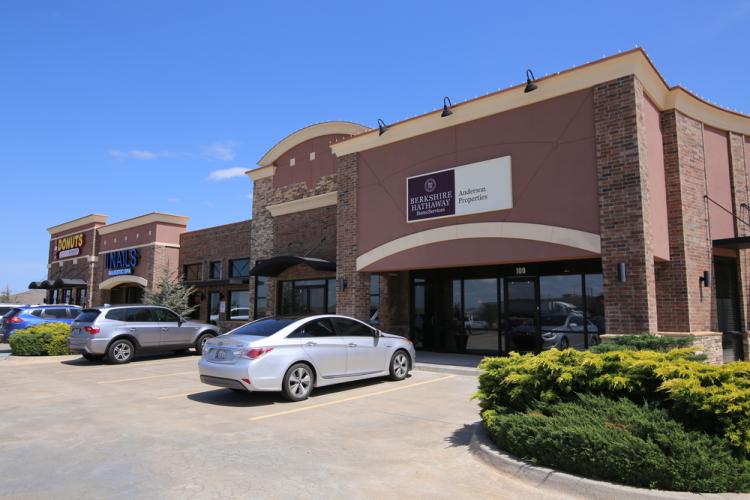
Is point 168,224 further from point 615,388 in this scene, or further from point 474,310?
point 615,388

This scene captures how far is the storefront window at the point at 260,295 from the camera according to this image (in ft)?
72.9

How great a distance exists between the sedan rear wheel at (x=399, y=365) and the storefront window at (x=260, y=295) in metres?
11.4

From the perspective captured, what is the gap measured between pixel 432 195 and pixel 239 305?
13097mm

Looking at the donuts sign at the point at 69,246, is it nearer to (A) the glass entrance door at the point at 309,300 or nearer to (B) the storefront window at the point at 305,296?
(B) the storefront window at the point at 305,296

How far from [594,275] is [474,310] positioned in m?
3.97

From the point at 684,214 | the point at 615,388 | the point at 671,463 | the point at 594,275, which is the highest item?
the point at 684,214

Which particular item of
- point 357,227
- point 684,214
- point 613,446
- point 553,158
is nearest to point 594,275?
point 684,214

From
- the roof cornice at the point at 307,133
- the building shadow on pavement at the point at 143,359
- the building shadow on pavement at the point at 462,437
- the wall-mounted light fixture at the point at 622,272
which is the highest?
the roof cornice at the point at 307,133

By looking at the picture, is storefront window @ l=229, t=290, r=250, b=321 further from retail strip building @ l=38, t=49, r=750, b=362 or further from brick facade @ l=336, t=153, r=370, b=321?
brick facade @ l=336, t=153, r=370, b=321

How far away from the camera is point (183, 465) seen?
575 centimetres

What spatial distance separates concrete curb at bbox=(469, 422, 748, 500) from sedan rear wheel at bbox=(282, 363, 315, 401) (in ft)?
13.6

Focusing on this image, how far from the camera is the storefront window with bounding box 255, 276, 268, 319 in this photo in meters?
22.2

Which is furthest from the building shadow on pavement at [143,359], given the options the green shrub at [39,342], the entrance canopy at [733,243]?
the entrance canopy at [733,243]

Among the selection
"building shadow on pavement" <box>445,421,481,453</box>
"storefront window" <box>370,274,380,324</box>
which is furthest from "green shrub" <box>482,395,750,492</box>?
"storefront window" <box>370,274,380,324</box>
